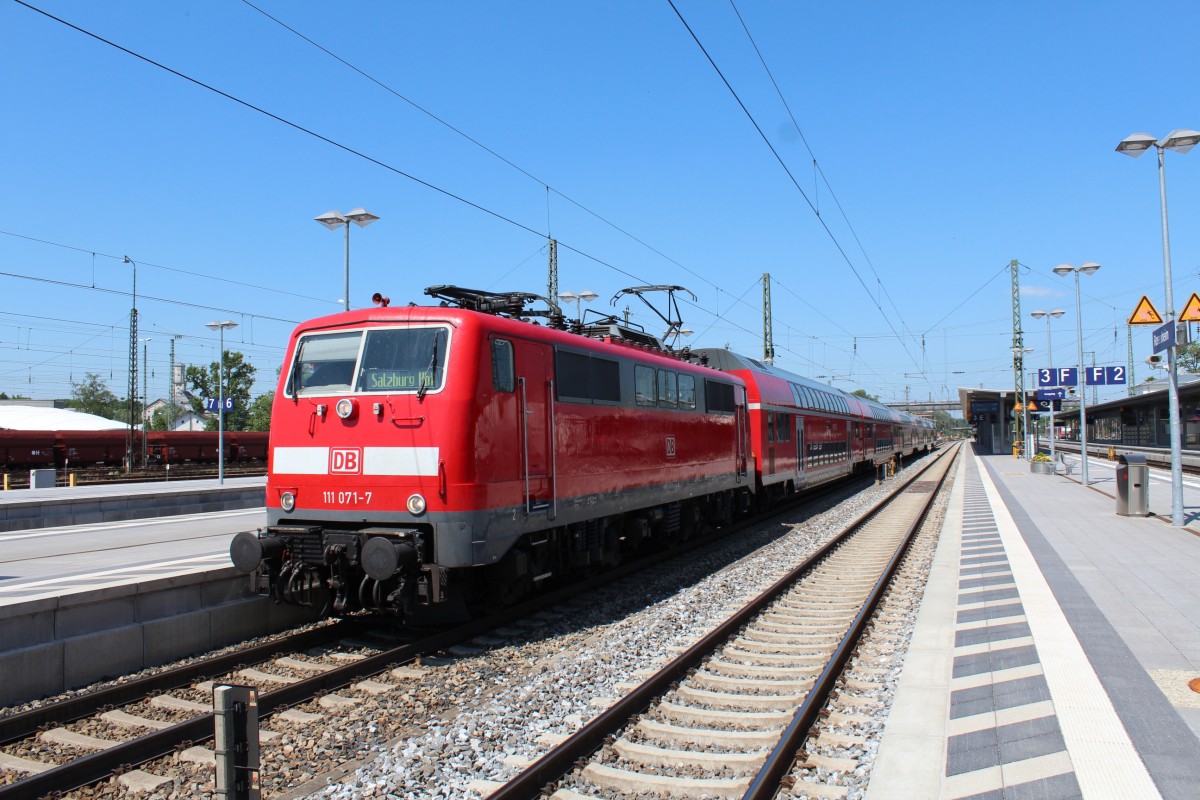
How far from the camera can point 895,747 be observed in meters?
5.23

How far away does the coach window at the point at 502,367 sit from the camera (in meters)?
8.23

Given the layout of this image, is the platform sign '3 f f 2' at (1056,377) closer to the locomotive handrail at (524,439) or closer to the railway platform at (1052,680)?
the railway platform at (1052,680)

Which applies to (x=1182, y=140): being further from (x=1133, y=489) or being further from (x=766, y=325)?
(x=766, y=325)

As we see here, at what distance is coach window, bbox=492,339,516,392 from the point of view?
27.0ft

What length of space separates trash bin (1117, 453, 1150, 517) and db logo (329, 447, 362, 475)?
15.7 meters

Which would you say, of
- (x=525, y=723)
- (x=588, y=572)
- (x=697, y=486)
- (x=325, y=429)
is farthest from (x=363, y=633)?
(x=697, y=486)

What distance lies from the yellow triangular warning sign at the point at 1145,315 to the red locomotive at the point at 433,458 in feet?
36.5

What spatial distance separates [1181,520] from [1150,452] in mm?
38227

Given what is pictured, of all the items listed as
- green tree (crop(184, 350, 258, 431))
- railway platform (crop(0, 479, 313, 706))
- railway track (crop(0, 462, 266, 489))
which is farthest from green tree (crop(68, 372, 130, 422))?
railway platform (crop(0, 479, 313, 706))

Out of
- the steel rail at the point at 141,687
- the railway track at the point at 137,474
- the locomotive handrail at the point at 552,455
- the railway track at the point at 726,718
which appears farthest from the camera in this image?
the railway track at the point at 137,474

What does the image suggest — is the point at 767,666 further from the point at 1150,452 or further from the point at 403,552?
the point at 1150,452

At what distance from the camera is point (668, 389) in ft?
41.8

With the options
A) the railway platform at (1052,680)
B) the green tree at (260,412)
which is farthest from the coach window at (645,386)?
the green tree at (260,412)

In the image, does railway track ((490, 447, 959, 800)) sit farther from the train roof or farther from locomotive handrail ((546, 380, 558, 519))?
the train roof
